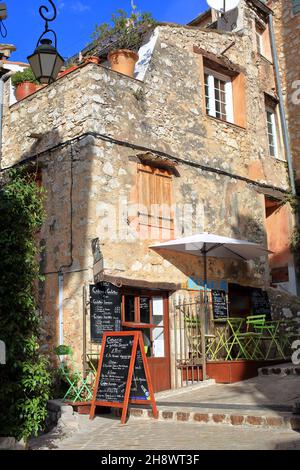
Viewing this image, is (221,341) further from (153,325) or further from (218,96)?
(218,96)

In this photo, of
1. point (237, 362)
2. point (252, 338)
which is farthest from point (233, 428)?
point (252, 338)

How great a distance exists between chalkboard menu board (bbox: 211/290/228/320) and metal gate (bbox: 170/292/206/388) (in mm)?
539

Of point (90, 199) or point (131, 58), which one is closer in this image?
point (90, 199)

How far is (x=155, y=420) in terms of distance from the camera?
7.55 metres

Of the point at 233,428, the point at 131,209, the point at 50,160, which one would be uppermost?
the point at 50,160

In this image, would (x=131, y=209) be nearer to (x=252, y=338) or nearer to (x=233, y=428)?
(x=252, y=338)

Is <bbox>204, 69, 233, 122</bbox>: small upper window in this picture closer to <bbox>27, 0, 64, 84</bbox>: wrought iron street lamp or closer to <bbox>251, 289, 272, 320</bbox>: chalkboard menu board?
<bbox>251, 289, 272, 320</bbox>: chalkboard menu board

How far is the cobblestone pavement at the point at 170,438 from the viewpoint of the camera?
226 inches

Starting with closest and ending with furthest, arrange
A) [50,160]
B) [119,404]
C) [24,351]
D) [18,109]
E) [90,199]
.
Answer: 1. [24,351]
2. [119,404]
3. [90,199]
4. [50,160]
5. [18,109]

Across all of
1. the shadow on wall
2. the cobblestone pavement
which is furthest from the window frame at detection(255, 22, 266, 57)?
the cobblestone pavement

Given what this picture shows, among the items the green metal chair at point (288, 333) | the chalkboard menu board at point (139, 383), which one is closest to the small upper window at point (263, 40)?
the green metal chair at point (288, 333)

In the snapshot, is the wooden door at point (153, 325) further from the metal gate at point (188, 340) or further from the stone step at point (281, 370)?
the stone step at point (281, 370)

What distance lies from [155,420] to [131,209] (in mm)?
4067

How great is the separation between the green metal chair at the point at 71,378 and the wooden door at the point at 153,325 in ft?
3.74
